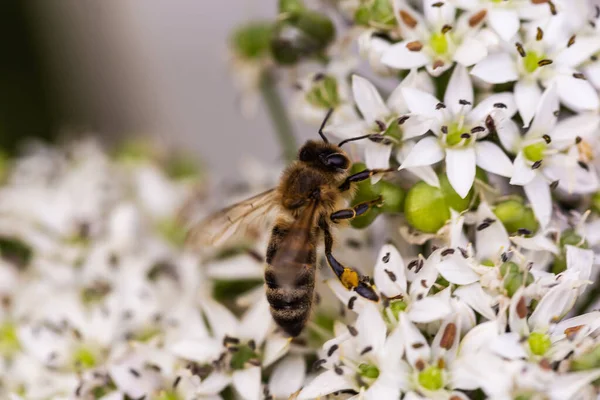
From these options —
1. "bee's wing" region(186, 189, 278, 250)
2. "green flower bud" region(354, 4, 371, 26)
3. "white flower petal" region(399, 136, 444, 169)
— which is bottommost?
"bee's wing" region(186, 189, 278, 250)

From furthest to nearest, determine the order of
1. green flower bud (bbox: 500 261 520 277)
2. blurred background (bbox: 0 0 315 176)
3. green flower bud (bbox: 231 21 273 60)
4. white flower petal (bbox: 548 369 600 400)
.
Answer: blurred background (bbox: 0 0 315 176)
green flower bud (bbox: 231 21 273 60)
green flower bud (bbox: 500 261 520 277)
white flower petal (bbox: 548 369 600 400)

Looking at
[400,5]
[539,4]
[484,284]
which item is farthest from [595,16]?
[484,284]

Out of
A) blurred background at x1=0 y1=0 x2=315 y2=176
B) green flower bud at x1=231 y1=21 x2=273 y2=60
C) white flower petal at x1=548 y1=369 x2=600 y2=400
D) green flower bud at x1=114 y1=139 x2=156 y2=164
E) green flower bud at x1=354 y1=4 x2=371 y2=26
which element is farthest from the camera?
blurred background at x1=0 y1=0 x2=315 y2=176

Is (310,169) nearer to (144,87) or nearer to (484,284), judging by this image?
(484,284)

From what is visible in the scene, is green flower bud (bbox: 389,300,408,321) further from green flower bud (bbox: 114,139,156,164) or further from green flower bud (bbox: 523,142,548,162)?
green flower bud (bbox: 114,139,156,164)

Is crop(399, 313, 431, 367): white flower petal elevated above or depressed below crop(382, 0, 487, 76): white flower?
below

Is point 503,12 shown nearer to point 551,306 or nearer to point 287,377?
point 551,306

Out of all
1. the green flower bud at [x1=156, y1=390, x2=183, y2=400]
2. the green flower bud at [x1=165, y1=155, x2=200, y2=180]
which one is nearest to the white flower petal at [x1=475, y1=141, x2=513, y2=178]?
the green flower bud at [x1=156, y1=390, x2=183, y2=400]
